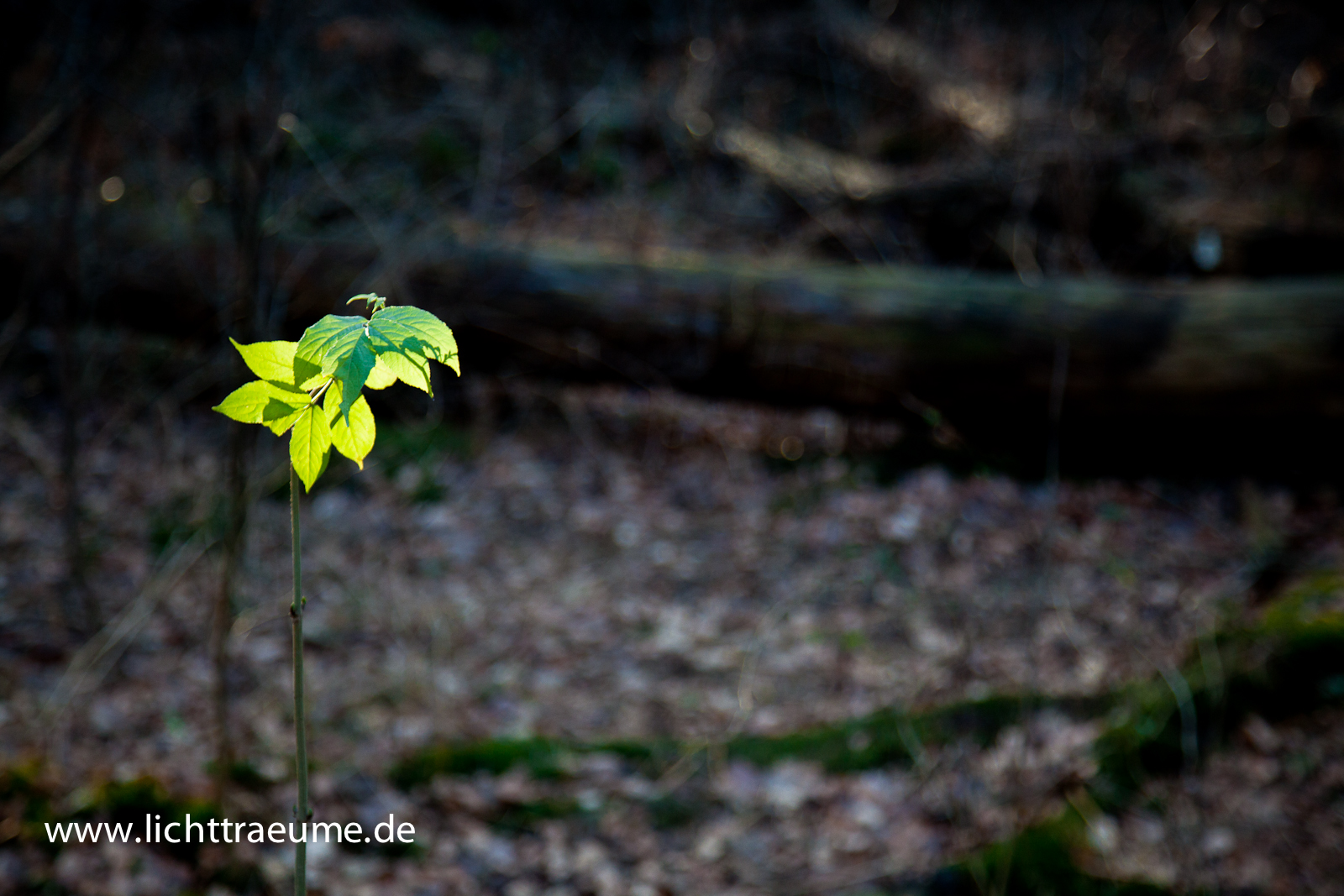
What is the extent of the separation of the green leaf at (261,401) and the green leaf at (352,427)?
4cm

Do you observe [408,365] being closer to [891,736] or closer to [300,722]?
[300,722]

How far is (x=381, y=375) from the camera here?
0.98 meters

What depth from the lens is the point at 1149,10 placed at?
11.2 metres

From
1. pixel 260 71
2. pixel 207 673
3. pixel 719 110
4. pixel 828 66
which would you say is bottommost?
pixel 207 673

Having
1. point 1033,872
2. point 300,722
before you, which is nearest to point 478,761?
point 1033,872

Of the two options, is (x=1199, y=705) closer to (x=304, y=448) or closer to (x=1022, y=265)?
(x=304, y=448)

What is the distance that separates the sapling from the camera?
3.02ft

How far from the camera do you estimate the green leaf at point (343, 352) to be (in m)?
0.89

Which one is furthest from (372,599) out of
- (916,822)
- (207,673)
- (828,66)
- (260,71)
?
(828,66)

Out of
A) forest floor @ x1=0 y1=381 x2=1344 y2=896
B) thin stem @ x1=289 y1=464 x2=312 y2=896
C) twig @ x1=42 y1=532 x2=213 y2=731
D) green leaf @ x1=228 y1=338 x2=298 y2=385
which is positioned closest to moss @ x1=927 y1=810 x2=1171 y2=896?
forest floor @ x1=0 y1=381 x2=1344 y2=896

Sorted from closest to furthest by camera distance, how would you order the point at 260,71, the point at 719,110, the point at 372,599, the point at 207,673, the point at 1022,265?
the point at 260,71 < the point at 207,673 < the point at 372,599 < the point at 1022,265 < the point at 719,110

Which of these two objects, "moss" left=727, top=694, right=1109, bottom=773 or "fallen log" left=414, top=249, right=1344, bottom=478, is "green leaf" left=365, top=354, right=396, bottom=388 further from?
"fallen log" left=414, top=249, right=1344, bottom=478

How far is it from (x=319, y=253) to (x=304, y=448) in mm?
5659

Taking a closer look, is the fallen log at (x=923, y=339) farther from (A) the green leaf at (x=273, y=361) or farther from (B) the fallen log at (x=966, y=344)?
(A) the green leaf at (x=273, y=361)
